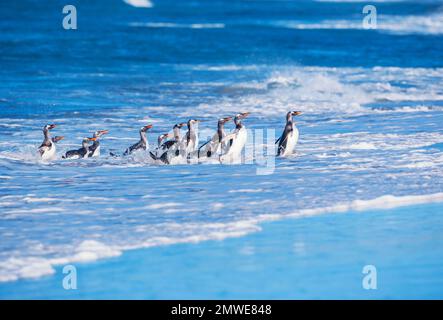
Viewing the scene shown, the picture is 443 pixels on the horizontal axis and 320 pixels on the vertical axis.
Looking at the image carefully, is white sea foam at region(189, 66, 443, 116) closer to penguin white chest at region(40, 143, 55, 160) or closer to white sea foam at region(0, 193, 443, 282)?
penguin white chest at region(40, 143, 55, 160)

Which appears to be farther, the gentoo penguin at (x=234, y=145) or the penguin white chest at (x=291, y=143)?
the penguin white chest at (x=291, y=143)

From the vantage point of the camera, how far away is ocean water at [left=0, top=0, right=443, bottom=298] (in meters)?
6.46

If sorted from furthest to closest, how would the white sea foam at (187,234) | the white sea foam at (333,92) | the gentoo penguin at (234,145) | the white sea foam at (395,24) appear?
the white sea foam at (395,24), the white sea foam at (333,92), the gentoo penguin at (234,145), the white sea foam at (187,234)

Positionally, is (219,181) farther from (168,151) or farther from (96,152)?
(96,152)

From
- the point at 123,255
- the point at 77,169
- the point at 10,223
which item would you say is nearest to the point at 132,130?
the point at 77,169

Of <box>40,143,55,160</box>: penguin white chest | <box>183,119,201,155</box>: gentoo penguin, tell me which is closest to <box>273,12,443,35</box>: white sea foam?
<box>183,119,201,155</box>: gentoo penguin

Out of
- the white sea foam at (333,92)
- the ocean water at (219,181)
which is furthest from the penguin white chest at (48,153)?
the white sea foam at (333,92)

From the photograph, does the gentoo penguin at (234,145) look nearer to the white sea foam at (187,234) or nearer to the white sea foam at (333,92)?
the white sea foam at (187,234)

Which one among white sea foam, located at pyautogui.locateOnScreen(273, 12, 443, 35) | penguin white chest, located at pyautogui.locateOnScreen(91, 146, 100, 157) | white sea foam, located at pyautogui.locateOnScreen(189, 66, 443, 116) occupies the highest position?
white sea foam, located at pyautogui.locateOnScreen(273, 12, 443, 35)

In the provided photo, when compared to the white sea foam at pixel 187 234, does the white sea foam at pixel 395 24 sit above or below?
above

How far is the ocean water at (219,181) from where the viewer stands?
21.2ft

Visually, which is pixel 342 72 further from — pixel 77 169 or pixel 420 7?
pixel 420 7

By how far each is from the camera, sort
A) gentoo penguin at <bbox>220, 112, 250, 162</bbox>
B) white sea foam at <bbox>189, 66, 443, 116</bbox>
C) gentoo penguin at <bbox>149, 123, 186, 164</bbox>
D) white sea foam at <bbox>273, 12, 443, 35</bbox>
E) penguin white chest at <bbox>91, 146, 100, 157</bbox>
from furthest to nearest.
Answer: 1. white sea foam at <bbox>273, 12, 443, 35</bbox>
2. white sea foam at <bbox>189, 66, 443, 116</bbox>
3. penguin white chest at <bbox>91, 146, 100, 157</bbox>
4. gentoo penguin at <bbox>220, 112, 250, 162</bbox>
5. gentoo penguin at <bbox>149, 123, 186, 164</bbox>
